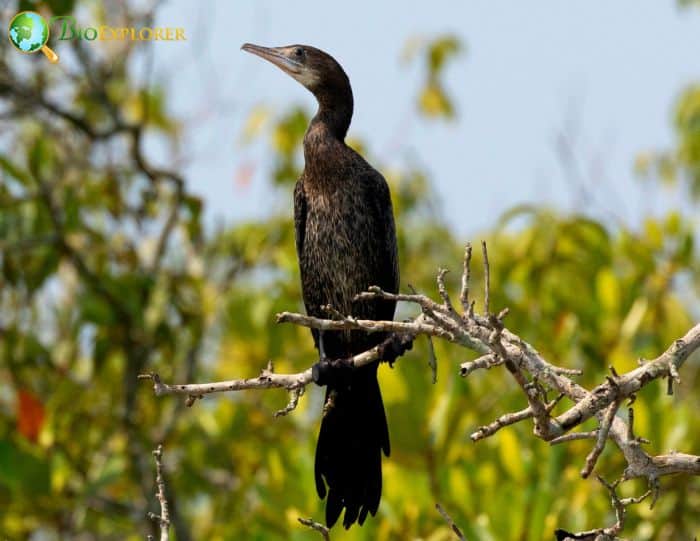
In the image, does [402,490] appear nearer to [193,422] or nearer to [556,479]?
[556,479]

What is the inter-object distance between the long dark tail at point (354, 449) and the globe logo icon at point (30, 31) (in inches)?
83.6

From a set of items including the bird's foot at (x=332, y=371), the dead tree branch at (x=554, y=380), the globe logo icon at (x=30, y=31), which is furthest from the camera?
the globe logo icon at (x=30, y=31)

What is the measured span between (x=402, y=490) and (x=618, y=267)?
68.6 inches

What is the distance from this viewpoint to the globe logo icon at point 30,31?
510 centimetres

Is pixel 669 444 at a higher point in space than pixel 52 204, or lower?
lower

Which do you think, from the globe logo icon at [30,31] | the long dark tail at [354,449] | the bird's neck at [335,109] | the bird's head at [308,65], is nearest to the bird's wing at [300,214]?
the bird's neck at [335,109]

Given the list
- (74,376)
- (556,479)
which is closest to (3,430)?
(74,376)

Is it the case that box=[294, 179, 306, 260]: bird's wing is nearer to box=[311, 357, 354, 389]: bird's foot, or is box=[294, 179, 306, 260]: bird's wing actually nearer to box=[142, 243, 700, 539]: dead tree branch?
box=[311, 357, 354, 389]: bird's foot

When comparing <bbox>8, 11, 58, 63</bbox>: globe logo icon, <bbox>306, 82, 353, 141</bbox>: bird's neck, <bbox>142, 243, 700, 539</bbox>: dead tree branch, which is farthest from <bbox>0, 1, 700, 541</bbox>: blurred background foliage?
<bbox>142, 243, 700, 539</bbox>: dead tree branch

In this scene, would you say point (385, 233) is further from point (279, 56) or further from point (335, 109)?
point (279, 56)

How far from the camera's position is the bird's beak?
4109 millimetres

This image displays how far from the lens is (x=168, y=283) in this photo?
5.59m

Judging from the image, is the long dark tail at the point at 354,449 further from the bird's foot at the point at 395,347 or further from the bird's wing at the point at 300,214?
the bird's wing at the point at 300,214

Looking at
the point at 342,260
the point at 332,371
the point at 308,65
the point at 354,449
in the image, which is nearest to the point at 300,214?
the point at 342,260
